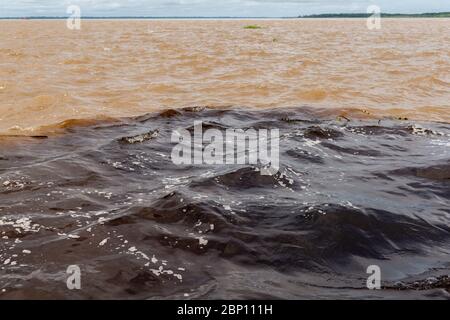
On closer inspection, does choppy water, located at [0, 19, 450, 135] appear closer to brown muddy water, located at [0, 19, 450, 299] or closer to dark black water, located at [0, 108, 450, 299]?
brown muddy water, located at [0, 19, 450, 299]

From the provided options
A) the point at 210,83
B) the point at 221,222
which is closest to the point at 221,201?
the point at 221,222

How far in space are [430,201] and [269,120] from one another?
13.4 ft

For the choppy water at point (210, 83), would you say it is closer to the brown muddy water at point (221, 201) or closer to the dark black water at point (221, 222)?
the brown muddy water at point (221, 201)

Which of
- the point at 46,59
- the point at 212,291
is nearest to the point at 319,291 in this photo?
the point at 212,291

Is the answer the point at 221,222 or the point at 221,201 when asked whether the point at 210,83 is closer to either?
the point at 221,201

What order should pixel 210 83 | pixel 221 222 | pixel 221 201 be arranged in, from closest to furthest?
pixel 221 222
pixel 221 201
pixel 210 83

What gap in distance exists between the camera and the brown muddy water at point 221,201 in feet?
11.3

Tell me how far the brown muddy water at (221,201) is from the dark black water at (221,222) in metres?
0.02

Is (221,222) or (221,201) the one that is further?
(221,201)

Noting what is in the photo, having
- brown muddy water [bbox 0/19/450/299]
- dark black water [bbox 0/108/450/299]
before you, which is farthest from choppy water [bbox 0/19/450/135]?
dark black water [bbox 0/108/450/299]

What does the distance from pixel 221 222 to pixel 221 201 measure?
493mm

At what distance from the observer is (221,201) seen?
4.78 meters

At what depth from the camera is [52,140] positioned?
704cm

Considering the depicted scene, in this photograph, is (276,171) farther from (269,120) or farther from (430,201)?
(269,120)
